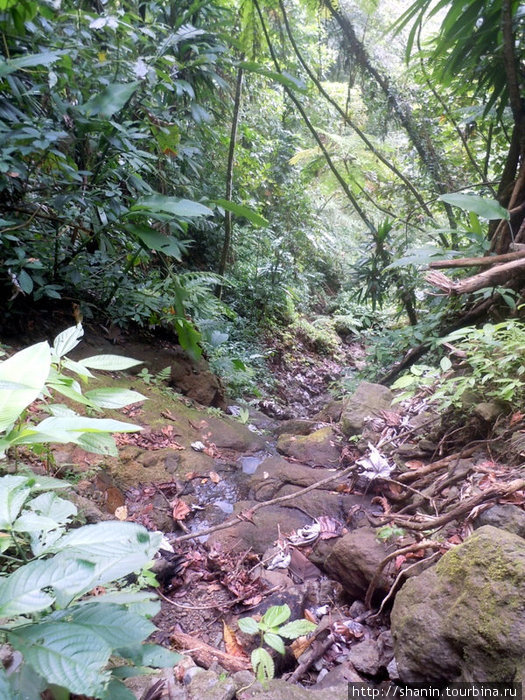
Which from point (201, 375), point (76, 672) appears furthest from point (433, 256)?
point (76, 672)

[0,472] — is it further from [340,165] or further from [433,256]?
[340,165]

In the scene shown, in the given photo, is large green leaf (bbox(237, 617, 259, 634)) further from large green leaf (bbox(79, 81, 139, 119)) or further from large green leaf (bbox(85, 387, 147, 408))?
large green leaf (bbox(79, 81, 139, 119))

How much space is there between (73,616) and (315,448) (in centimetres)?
292

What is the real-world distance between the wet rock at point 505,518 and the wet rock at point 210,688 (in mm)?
1067

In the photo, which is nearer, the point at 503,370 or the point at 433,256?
the point at 503,370

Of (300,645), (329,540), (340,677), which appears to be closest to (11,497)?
(340,677)

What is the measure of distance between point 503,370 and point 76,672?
92.8 inches

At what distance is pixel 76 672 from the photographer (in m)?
0.60

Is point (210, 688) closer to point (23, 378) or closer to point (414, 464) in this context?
point (23, 378)

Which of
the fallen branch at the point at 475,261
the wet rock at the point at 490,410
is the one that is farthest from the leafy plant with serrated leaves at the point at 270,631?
the fallen branch at the point at 475,261

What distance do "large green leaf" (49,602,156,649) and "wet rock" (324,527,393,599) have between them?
1.27 metres

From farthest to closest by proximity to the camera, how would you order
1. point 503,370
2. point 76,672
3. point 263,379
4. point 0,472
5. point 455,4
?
point 263,379
point 455,4
point 503,370
point 0,472
point 76,672

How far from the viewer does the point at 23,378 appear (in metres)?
0.94

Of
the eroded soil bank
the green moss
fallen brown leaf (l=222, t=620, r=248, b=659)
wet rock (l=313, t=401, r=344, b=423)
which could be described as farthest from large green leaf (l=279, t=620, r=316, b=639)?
the green moss
